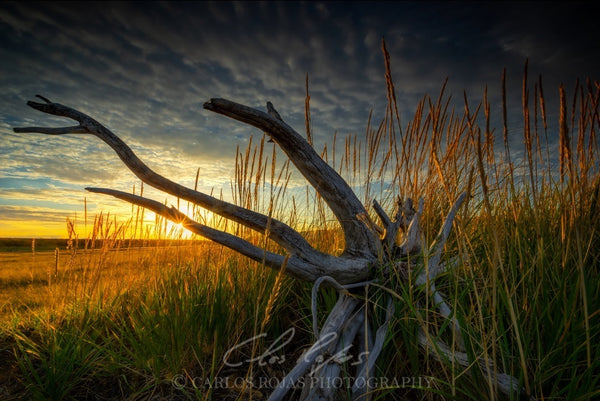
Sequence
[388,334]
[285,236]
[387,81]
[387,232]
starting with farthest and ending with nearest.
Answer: [387,232] → [387,81] → [285,236] → [388,334]

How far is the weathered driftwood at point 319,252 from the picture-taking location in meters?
1.13

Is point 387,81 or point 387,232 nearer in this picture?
point 387,81

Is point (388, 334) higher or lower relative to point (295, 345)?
higher

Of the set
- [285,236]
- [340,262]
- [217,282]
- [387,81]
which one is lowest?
A: [217,282]

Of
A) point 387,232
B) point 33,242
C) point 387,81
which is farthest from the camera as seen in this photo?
point 33,242

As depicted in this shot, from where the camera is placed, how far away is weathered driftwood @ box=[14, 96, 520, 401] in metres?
1.13

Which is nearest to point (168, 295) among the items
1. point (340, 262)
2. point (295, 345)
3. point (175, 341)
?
point (175, 341)

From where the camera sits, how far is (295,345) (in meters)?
1.74

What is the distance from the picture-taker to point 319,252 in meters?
1.42

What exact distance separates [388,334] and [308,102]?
69.9 inches

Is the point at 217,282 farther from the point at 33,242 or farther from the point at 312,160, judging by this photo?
the point at 33,242

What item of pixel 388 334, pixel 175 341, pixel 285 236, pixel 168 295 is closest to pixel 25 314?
pixel 168 295

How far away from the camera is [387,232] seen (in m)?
1.69

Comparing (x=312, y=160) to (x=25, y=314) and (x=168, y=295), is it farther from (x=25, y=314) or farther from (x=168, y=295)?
(x=25, y=314)
